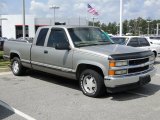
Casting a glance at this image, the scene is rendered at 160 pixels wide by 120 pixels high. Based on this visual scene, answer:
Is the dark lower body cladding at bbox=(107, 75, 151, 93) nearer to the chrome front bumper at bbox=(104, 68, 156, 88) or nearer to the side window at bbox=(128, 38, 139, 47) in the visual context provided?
the chrome front bumper at bbox=(104, 68, 156, 88)

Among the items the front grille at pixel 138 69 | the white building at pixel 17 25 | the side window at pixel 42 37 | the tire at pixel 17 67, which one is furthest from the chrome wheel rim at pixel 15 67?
the white building at pixel 17 25

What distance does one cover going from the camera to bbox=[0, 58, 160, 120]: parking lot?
19.4ft

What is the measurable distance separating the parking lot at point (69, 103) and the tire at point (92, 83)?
16 centimetres

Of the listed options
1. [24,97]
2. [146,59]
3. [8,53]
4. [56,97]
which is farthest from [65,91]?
[8,53]

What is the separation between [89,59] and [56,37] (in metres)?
1.79

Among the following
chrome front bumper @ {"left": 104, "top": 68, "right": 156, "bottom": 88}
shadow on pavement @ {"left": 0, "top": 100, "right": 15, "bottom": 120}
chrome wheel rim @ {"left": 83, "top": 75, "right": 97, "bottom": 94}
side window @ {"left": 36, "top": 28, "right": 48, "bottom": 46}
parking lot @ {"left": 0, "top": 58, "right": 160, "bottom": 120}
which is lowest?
shadow on pavement @ {"left": 0, "top": 100, "right": 15, "bottom": 120}

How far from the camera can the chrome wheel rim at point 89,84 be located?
24.2 ft

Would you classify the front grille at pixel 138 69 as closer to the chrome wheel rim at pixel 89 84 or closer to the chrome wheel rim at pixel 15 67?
the chrome wheel rim at pixel 89 84

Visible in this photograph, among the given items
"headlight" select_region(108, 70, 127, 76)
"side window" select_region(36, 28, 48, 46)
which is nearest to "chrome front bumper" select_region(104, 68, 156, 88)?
"headlight" select_region(108, 70, 127, 76)

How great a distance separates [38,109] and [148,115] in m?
2.40

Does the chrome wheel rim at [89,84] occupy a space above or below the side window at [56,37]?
below

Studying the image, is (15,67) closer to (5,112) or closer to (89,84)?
(89,84)

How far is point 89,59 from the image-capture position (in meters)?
7.31

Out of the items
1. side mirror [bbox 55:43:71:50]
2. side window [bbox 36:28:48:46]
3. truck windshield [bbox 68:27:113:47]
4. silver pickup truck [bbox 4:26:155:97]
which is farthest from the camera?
side window [bbox 36:28:48:46]
